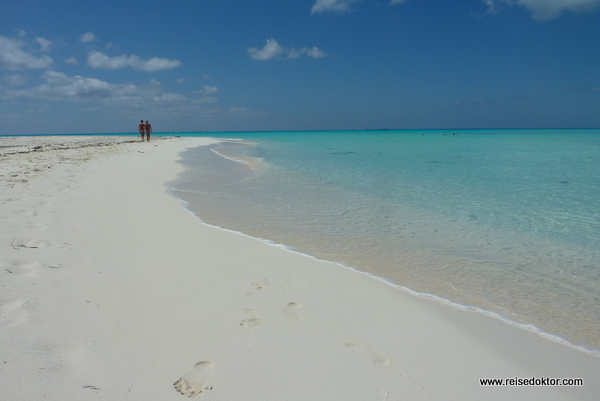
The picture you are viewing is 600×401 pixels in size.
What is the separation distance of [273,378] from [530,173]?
1454 cm

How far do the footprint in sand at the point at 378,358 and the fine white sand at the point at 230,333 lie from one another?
1 cm

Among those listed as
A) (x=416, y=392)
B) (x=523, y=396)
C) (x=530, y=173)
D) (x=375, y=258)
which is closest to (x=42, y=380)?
(x=416, y=392)

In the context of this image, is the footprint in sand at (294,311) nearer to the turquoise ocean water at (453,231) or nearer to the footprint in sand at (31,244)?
the turquoise ocean water at (453,231)

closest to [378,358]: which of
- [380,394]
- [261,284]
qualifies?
[380,394]

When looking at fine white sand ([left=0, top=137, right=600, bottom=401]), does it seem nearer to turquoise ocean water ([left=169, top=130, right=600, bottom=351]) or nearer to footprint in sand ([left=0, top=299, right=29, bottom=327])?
footprint in sand ([left=0, top=299, right=29, bottom=327])

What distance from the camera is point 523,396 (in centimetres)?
213

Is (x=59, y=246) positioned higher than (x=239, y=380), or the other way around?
(x=59, y=246)

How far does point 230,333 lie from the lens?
8.13 ft

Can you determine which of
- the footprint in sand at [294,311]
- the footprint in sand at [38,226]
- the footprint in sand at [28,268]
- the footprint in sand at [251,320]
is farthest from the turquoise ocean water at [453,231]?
the footprint in sand at [28,268]

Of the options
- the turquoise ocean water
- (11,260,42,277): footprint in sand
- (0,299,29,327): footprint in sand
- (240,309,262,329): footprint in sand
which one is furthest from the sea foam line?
(0,299,29,327): footprint in sand

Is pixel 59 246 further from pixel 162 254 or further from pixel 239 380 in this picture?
pixel 239 380

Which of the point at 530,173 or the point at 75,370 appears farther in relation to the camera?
the point at 530,173

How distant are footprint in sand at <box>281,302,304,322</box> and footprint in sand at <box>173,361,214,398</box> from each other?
2.72 feet

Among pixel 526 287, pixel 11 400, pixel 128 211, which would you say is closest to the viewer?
pixel 11 400
